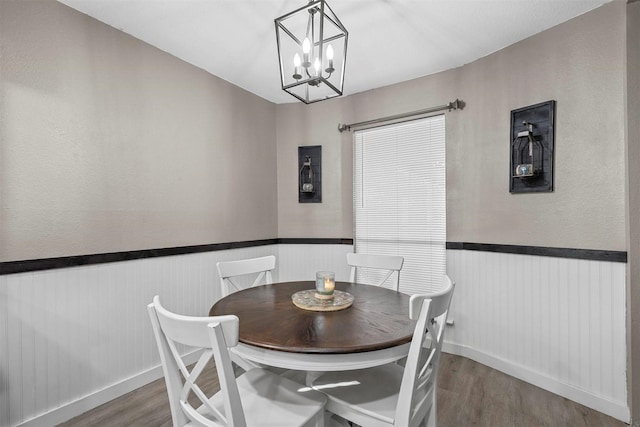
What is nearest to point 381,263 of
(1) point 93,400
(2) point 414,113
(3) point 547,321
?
(3) point 547,321

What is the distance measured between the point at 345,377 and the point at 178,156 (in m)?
2.11

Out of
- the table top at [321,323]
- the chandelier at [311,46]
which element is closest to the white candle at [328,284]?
the table top at [321,323]

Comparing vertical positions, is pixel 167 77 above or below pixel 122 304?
above

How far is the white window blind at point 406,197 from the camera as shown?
9.40 ft

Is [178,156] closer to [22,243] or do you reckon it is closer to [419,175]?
[22,243]

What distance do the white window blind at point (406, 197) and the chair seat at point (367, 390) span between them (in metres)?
1.56

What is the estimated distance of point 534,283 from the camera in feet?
7.44

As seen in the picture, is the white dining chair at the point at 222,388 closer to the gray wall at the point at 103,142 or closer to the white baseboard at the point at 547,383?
the gray wall at the point at 103,142

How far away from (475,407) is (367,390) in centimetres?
111

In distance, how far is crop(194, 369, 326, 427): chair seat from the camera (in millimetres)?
1137

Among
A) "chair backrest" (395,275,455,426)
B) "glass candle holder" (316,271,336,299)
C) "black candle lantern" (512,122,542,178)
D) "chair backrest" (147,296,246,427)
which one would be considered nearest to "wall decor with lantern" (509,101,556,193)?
"black candle lantern" (512,122,542,178)

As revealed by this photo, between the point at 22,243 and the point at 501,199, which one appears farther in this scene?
the point at 501,199

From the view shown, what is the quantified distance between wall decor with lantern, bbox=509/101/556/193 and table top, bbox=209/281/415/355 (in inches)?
53.6

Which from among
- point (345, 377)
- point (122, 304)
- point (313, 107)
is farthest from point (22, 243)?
point (313, 107)
